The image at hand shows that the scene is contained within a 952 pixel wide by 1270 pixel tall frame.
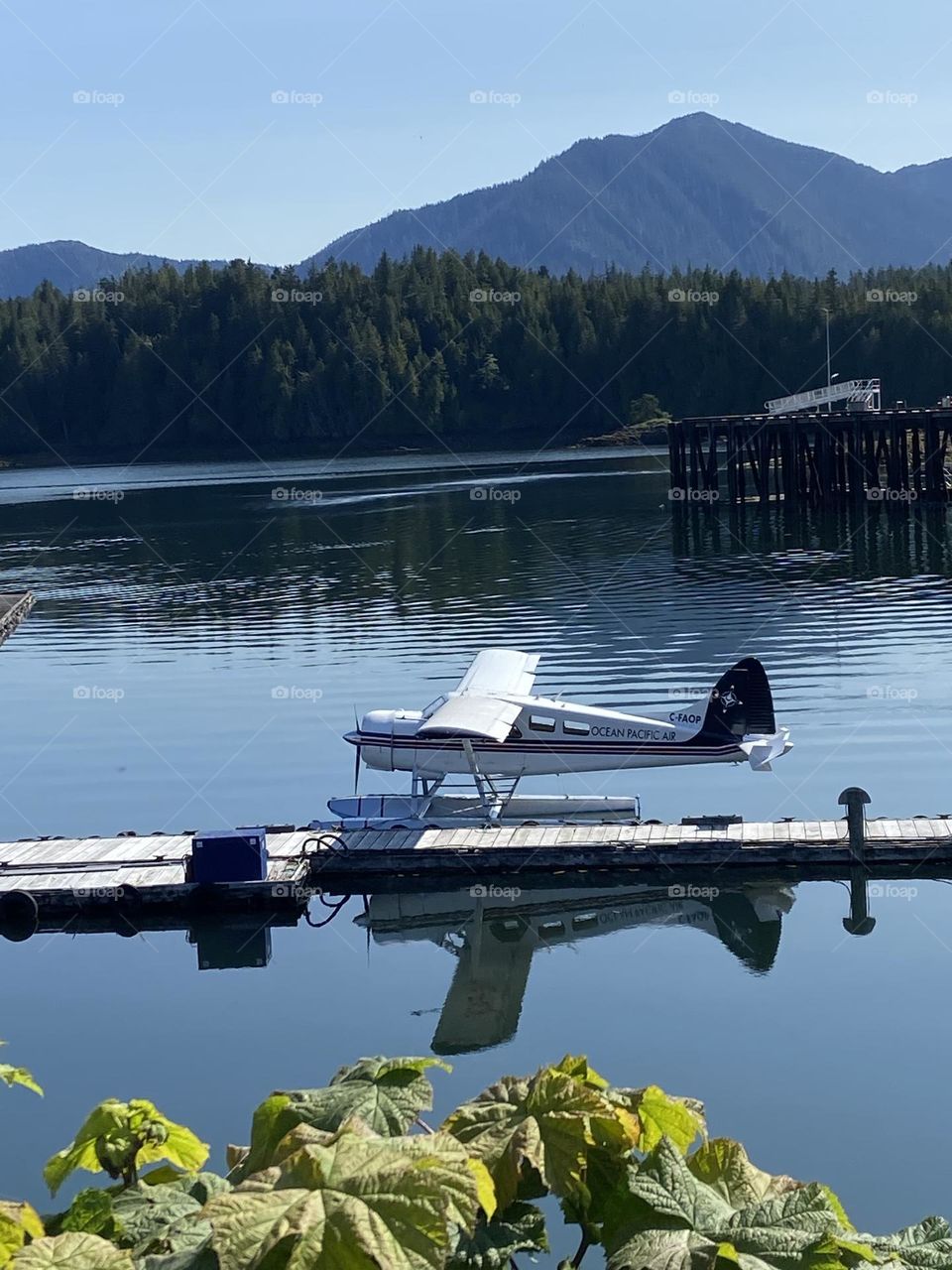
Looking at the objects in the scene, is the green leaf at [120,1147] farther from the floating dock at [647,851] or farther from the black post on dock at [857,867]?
the floating dock at [647,851]

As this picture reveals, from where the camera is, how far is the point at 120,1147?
118 inches

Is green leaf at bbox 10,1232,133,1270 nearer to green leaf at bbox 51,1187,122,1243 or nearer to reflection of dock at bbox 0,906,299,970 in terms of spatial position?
green leaf at bbox 51,1187,122,1243

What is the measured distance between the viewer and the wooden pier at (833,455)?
7188 centimetres

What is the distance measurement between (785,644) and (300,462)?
371 ft

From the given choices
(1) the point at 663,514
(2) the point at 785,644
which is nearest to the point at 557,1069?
(2) the point at 785,644

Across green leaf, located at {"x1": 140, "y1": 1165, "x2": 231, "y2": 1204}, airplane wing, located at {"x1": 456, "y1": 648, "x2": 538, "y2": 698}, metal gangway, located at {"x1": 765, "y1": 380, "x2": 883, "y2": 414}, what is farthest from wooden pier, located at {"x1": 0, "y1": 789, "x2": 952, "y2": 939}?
metal gangway, located at {"x1": 765, "y1": 380, "x2": 883, "y2": 414}

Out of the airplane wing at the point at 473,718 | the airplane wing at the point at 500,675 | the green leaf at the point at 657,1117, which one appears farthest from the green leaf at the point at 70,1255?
the airplane wing at the point at 500,675

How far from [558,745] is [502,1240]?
1968 cm

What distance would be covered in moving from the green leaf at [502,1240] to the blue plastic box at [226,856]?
→ 17450 mm

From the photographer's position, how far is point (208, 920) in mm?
19859

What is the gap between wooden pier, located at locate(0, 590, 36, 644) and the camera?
41.7 metres

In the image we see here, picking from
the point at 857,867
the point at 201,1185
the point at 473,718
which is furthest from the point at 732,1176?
the point at 473,718

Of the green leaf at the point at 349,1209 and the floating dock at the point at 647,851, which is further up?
the green leaf at the point at 349,1209

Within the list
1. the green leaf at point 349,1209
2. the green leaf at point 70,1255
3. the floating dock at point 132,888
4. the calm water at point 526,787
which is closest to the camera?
the green leaf at point 349,1209
